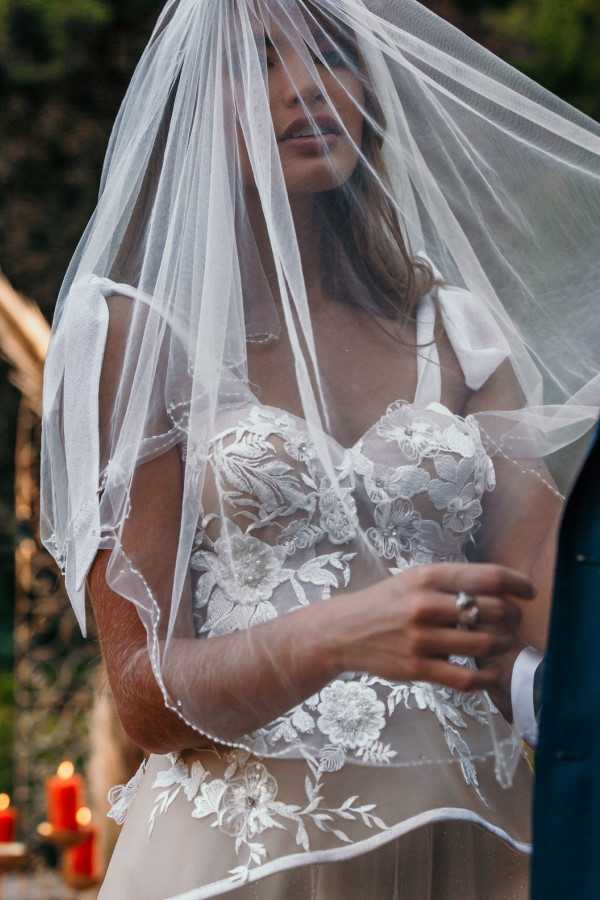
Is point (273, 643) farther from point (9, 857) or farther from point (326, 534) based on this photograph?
point (9, 857)

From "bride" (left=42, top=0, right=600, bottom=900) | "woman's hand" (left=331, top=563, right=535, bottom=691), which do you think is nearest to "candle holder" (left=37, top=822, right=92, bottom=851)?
"bride" (left=42, top=0, right=600, bottom=900)

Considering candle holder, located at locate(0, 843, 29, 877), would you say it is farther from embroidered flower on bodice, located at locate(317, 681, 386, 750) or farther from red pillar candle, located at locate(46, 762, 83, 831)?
embroidered flower on bodice, located at locate(317, 681, 386, 750)

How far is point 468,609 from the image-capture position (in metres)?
1.05

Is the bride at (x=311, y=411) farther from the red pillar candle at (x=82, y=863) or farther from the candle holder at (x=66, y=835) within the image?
the red pillar candle at (x=82, y=863)

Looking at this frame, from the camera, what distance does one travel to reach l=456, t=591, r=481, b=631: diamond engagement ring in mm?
1048

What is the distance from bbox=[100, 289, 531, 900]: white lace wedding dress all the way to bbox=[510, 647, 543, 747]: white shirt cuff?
0.05 m

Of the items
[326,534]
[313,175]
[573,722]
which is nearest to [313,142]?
[313,175]

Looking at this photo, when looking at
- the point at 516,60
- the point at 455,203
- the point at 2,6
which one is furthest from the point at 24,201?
the point at 455,203

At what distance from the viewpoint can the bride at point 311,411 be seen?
1.38m

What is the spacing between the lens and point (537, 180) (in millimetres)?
1611

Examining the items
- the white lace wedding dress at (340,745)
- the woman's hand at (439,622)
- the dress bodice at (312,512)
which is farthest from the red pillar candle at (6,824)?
the woman's hand at (439,622)

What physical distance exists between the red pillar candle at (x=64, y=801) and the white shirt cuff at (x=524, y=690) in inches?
77.8

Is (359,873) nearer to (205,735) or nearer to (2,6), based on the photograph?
(205,735)

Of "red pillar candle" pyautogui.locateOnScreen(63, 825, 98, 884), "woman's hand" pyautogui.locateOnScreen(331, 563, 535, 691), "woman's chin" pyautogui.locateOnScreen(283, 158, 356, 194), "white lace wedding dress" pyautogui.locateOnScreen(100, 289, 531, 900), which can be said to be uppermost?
"woman's chin" pyautogui.locateOnScreen(283, 158, 356, 194)
